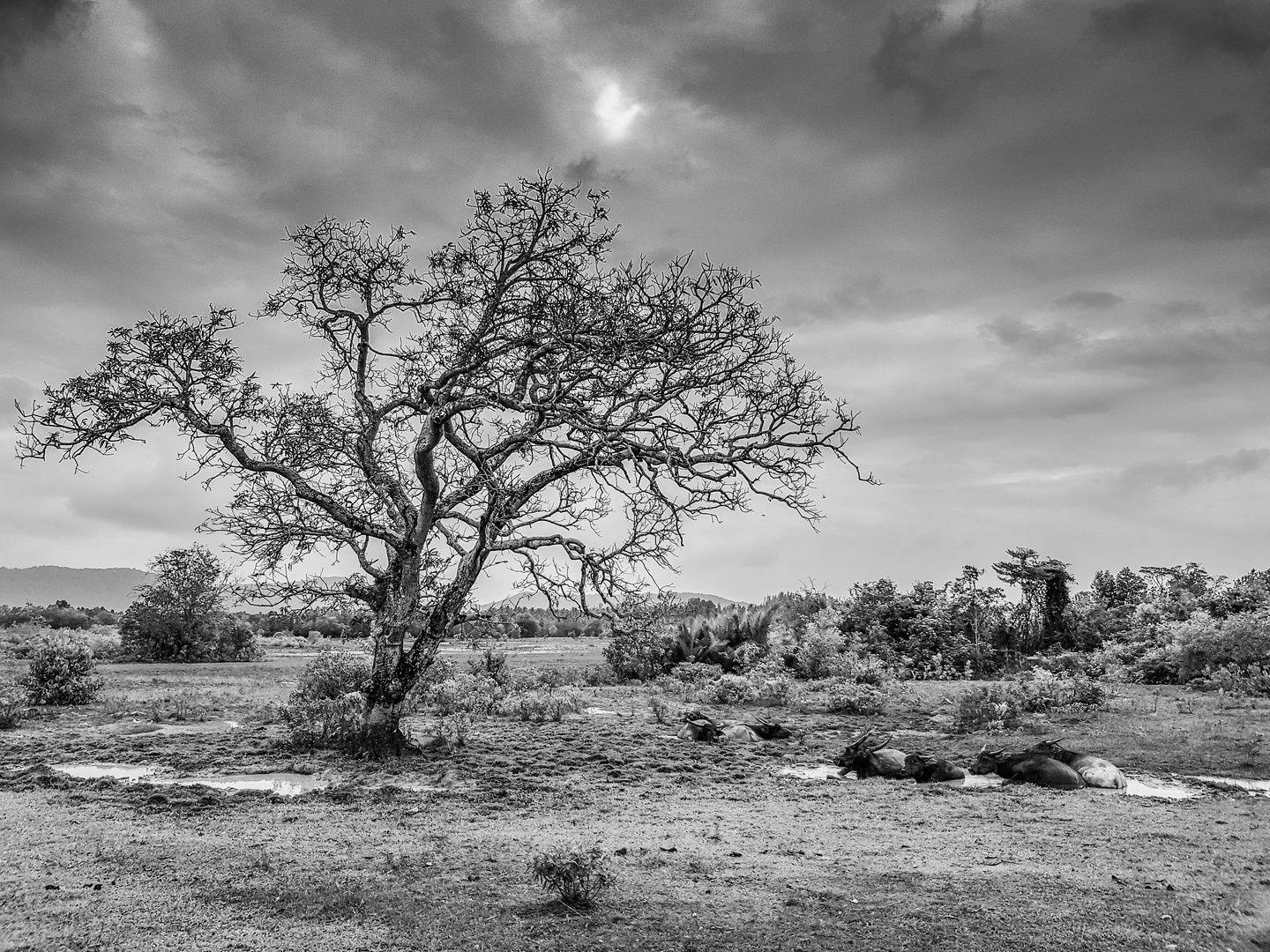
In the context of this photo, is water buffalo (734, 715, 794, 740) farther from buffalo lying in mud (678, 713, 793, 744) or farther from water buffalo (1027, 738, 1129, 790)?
water buffalo (1027, 738, 1129, 790)

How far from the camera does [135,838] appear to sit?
851 centimetres

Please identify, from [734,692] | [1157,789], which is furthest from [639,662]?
[1157,789]

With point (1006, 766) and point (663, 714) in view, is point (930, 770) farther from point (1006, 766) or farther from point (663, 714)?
point (663, 714)

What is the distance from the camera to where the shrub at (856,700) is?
20.8 m

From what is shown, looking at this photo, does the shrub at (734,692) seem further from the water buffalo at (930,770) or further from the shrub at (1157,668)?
the shrub at (1157,668)

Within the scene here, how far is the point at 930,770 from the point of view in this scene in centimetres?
1252

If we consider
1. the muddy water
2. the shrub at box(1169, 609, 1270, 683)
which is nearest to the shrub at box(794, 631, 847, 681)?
the shrub at box(1169, 609, 1270, 683)

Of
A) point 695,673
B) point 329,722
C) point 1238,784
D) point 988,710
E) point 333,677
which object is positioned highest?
point 333,677

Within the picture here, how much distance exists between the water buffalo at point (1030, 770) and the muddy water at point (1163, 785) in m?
0.15

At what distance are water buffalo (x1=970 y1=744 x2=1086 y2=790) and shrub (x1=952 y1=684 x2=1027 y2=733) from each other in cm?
433

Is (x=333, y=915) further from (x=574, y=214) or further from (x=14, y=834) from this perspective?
(x=574, y=214)

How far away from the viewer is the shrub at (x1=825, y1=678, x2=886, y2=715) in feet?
68.3

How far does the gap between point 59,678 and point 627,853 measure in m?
19.0

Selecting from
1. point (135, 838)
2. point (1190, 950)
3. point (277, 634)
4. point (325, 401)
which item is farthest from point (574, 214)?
point (277, 634)
